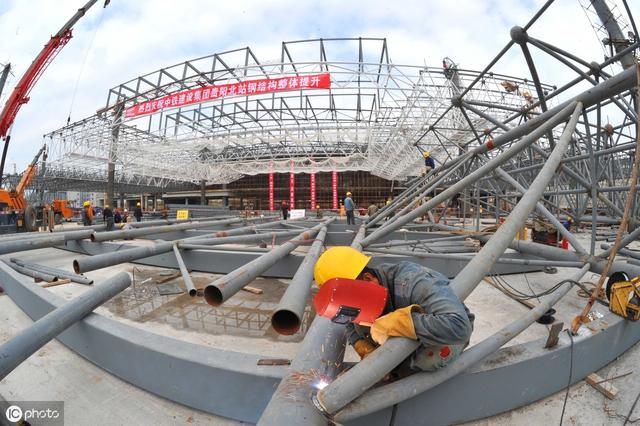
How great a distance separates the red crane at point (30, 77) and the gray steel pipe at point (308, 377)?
19.8m

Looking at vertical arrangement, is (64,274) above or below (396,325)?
below

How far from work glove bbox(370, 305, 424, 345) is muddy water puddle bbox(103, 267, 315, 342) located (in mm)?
1823

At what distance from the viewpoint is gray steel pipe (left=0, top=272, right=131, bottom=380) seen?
1.68m

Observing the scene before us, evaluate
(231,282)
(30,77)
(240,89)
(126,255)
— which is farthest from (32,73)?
(231,282)

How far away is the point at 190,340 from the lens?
3168 mm

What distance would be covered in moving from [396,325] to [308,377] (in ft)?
1.93

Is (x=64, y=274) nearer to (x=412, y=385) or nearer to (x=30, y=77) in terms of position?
(x=412, y=385)

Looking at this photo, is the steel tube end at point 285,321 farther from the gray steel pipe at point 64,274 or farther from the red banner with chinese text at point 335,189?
the red banner with chinese text at point 335,189

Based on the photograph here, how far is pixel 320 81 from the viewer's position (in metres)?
15.1

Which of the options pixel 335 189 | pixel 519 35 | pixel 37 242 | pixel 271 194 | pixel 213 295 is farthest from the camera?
pixel 271 194

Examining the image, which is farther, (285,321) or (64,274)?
(64,274)

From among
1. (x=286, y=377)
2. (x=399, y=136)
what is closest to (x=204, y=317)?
(x=286, y=377)

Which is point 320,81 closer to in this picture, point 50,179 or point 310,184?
point 310,184

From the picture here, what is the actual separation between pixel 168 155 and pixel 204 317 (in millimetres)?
25974
